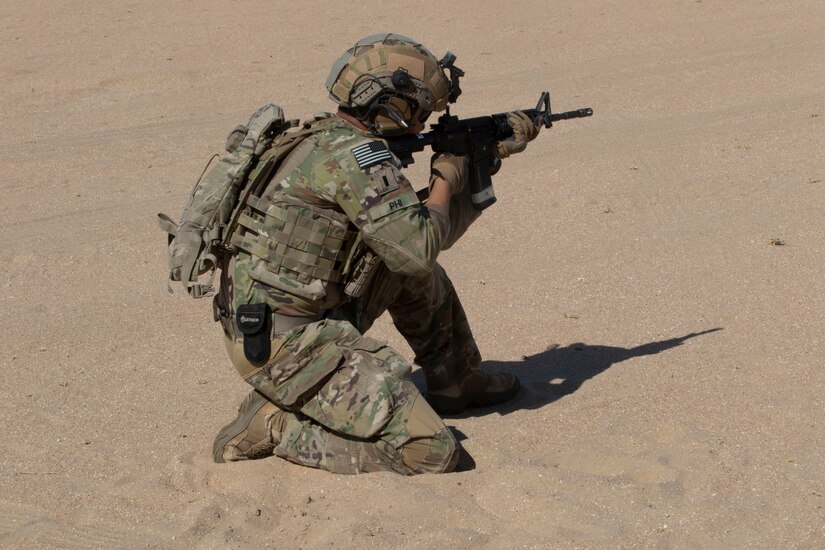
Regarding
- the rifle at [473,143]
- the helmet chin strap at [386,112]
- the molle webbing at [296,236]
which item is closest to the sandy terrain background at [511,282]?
the molle webbing at [296,236]

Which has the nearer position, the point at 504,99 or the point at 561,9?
the point at 504,99

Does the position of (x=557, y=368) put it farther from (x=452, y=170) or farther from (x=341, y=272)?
(x=341, y=272)

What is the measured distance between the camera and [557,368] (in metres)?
6.17

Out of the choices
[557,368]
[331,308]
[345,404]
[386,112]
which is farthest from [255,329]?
[557,368]

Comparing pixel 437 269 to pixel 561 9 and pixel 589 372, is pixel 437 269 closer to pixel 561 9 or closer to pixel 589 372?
pixel 589 372

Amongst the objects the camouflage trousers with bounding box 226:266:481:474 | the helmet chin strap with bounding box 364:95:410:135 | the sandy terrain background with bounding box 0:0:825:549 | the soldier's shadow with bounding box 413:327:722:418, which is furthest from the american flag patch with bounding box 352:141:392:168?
the soldier's shadow with bounding box 413:327:722:418

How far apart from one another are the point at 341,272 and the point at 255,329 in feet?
1.33

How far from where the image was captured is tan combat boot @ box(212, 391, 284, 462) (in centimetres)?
501

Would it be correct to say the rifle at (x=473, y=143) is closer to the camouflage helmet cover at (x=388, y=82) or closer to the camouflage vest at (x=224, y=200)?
the camouflage helmet cover at (x=388, y=82)

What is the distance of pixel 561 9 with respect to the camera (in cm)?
1417

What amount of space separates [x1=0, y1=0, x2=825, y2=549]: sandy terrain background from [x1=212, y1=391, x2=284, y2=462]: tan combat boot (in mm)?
93

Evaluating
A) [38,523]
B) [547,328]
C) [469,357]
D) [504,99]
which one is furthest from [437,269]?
[504,99]

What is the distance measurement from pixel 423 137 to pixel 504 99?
624 cm

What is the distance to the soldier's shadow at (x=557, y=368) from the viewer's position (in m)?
5.74
